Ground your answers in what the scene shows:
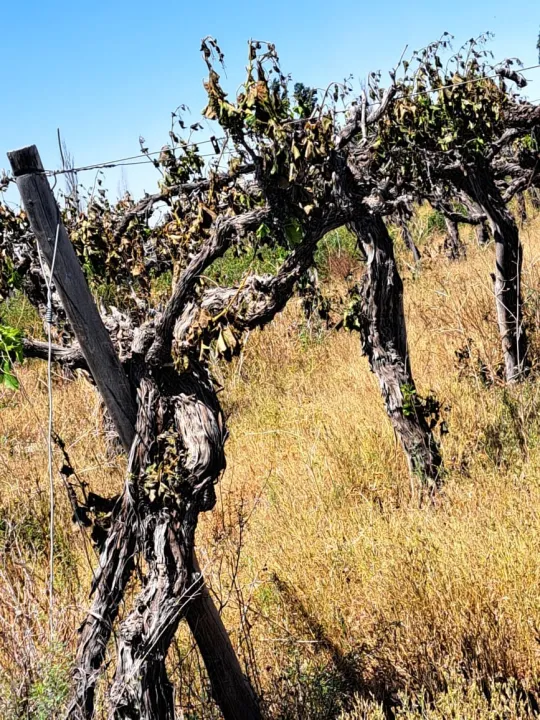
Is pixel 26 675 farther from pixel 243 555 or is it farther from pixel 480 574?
pixel 480 574

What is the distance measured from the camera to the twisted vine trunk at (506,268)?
553cm

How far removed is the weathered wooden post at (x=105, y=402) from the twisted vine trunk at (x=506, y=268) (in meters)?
3.88

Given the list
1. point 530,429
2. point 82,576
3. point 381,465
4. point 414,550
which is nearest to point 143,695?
point 414,550

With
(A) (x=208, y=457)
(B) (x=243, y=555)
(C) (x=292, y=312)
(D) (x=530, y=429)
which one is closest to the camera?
(A) (x=208, y=457)

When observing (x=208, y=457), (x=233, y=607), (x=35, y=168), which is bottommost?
(x=233, y=607)

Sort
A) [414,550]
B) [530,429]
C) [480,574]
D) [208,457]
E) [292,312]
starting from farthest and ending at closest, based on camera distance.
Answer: [292,312] → [530,429] → [414,550] → [480,574] → [208,457]

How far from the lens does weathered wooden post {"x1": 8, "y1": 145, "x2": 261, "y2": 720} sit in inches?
85.0

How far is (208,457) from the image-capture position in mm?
2367

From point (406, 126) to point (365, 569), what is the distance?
3.22m

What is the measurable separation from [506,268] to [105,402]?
4.42 meters

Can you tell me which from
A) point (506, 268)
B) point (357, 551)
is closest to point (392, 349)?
point (357, 551)

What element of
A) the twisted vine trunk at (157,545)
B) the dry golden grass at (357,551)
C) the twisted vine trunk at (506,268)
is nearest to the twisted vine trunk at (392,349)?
the dry golden grass at (357,551)

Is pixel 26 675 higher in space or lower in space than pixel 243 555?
higher

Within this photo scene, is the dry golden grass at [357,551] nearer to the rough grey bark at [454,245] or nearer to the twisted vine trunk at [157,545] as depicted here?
the twisted vine trunk at [157,545]
